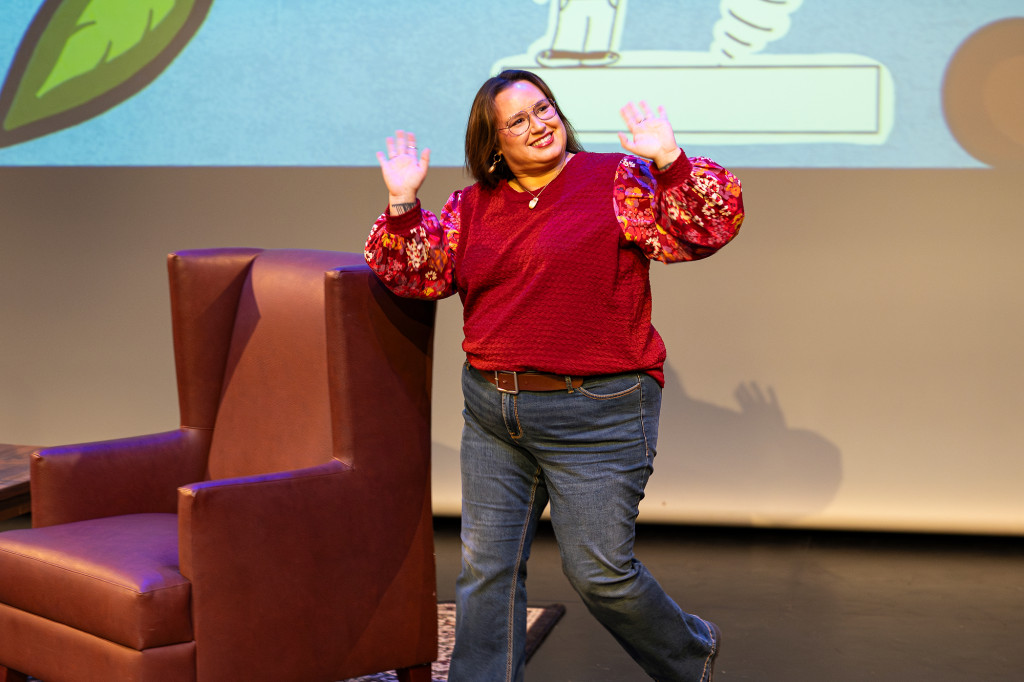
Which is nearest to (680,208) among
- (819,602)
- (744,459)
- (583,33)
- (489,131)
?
(489,131)

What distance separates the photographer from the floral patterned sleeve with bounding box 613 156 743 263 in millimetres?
1847

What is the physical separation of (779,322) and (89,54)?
266 cm

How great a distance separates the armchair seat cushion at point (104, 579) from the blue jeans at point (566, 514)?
55cm

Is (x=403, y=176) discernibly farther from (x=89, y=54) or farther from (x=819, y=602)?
(x=89, y=54)

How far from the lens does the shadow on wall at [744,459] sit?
12.1ft

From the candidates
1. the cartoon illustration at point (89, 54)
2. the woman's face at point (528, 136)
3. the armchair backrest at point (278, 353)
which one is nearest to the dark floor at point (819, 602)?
the armchair backrest at point (278, 353)

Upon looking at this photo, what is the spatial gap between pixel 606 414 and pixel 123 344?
8.77 feet

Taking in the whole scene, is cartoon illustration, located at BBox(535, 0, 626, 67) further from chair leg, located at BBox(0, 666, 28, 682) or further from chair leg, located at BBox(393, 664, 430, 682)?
chair leg, located at BBox(0, 666, 28, 682)

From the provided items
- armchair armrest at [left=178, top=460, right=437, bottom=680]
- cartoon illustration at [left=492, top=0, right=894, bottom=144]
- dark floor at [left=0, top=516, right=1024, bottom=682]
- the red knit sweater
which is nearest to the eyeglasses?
the red knit sweater

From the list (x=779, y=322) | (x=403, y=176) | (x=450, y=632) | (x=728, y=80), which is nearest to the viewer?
(x=403, y=176)

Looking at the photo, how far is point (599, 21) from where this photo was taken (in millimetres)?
3607

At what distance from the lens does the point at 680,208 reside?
1869mm

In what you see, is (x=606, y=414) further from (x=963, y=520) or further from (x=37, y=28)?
(x=37, y=28)

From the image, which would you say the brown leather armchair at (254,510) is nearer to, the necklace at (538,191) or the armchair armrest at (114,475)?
the armchair armrest at (114,475)
